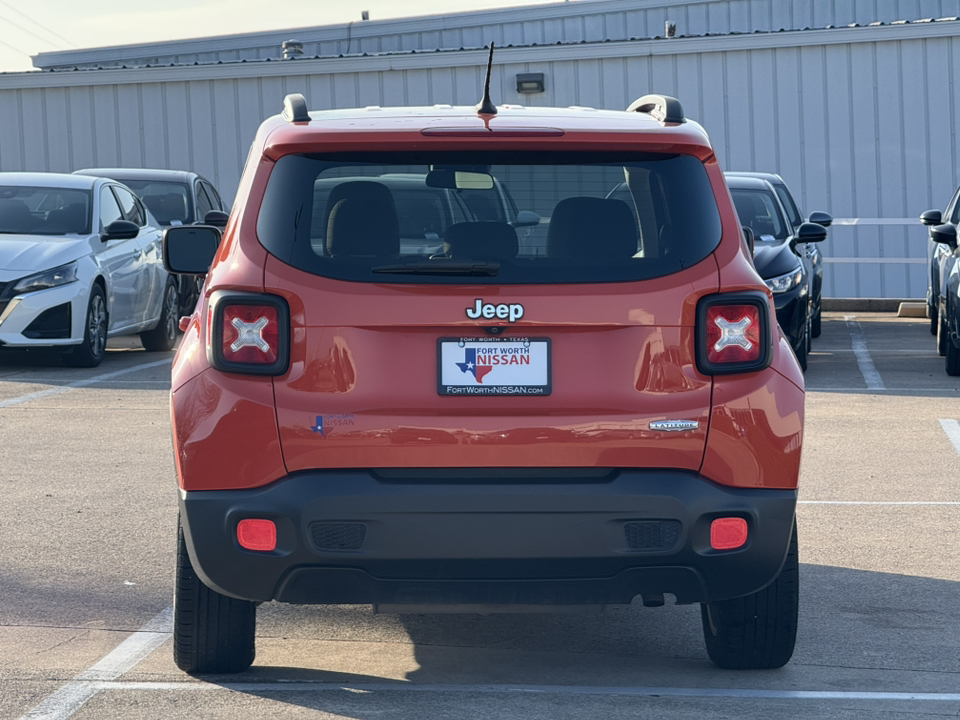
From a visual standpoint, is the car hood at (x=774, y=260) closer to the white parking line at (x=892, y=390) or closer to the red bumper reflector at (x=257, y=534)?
the white parking line at (x=892, y=390)

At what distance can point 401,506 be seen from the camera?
3811 millimetres

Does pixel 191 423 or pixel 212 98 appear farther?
pixel 212 98

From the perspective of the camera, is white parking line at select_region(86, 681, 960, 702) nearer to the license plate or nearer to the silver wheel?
the license plate

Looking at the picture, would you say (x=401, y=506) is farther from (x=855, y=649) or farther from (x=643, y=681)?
(x=855, y=649)

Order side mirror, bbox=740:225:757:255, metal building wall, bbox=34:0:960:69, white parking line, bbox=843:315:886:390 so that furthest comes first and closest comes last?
metal building wall, bbox=34:0:960:69, white parking line, bbox=843:315:886:390, side mirror, bbox=740:225:757:255

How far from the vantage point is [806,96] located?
2052 cm

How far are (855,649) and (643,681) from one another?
2.61ft

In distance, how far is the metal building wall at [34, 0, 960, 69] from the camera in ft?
105

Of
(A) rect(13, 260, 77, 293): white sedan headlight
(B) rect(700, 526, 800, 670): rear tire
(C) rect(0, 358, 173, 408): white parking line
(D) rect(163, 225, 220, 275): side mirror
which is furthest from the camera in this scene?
(A) rect(13, 260, 77, 293): white sedan headlight

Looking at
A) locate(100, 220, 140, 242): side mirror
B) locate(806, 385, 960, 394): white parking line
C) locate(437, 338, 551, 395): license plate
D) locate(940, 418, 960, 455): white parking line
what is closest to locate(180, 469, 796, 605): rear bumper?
locate(437, 338, 551, 395): license plate

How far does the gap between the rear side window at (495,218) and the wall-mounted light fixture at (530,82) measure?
57.4ft

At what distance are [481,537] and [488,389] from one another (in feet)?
1.26

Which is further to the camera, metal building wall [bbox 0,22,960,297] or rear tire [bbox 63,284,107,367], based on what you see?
metal building wall [bbox 0,22,960,297]

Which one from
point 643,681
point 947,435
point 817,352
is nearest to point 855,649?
point 643,681
